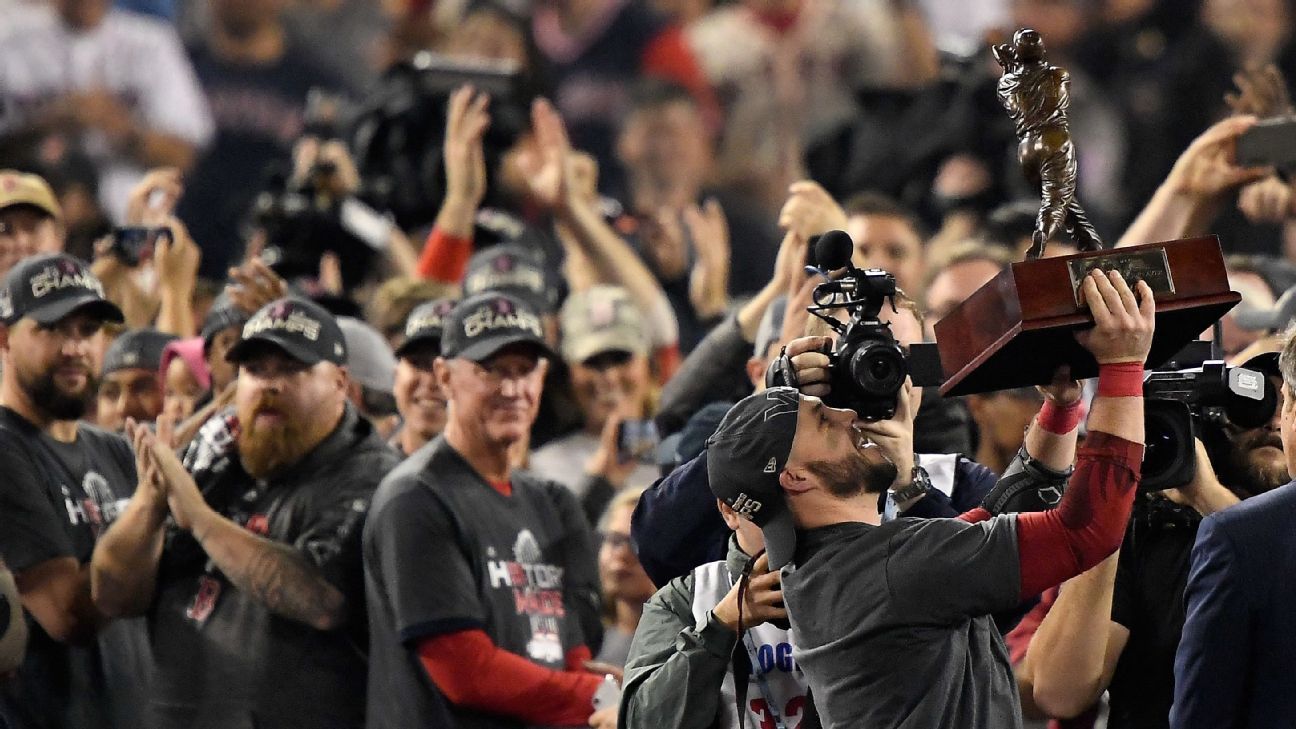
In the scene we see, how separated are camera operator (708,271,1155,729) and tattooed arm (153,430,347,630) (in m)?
1.78

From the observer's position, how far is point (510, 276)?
6684 mm

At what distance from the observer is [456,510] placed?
4621 mm

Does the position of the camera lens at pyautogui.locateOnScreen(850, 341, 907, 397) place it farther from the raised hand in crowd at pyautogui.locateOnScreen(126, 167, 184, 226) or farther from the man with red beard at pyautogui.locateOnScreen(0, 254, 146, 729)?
the raised hand in crowd at pyautogui.locateOnScreen(126, 167, 184, 226)

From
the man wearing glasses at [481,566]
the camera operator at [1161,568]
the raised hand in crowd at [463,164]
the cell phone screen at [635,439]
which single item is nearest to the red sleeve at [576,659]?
the man wearing glasses at [481,566]

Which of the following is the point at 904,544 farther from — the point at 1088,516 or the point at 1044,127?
the point at 1044,127

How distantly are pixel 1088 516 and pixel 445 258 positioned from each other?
4504 millimetres

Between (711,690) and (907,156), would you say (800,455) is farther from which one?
(907,156)

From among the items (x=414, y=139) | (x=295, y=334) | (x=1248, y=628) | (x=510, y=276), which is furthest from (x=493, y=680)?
(x=414, y=139)

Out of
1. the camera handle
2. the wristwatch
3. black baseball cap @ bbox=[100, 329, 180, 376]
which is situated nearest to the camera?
the camera handle

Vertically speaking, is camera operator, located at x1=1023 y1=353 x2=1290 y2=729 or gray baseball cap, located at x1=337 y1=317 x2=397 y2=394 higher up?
gray baseball cap, located at x1=337 y1=317 x2=397 y2=394

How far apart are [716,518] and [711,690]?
1.60 ft

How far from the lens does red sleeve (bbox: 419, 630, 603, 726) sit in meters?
4.45

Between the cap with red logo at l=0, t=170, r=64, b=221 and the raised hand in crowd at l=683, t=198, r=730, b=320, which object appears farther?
the raised hand in crowd at l=683, t=198, r=730, b=320

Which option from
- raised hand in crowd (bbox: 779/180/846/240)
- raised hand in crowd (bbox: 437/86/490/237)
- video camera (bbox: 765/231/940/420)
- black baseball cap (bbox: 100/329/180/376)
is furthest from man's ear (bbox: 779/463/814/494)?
raised hand in crowd (bbox: 437/86/490/237)
